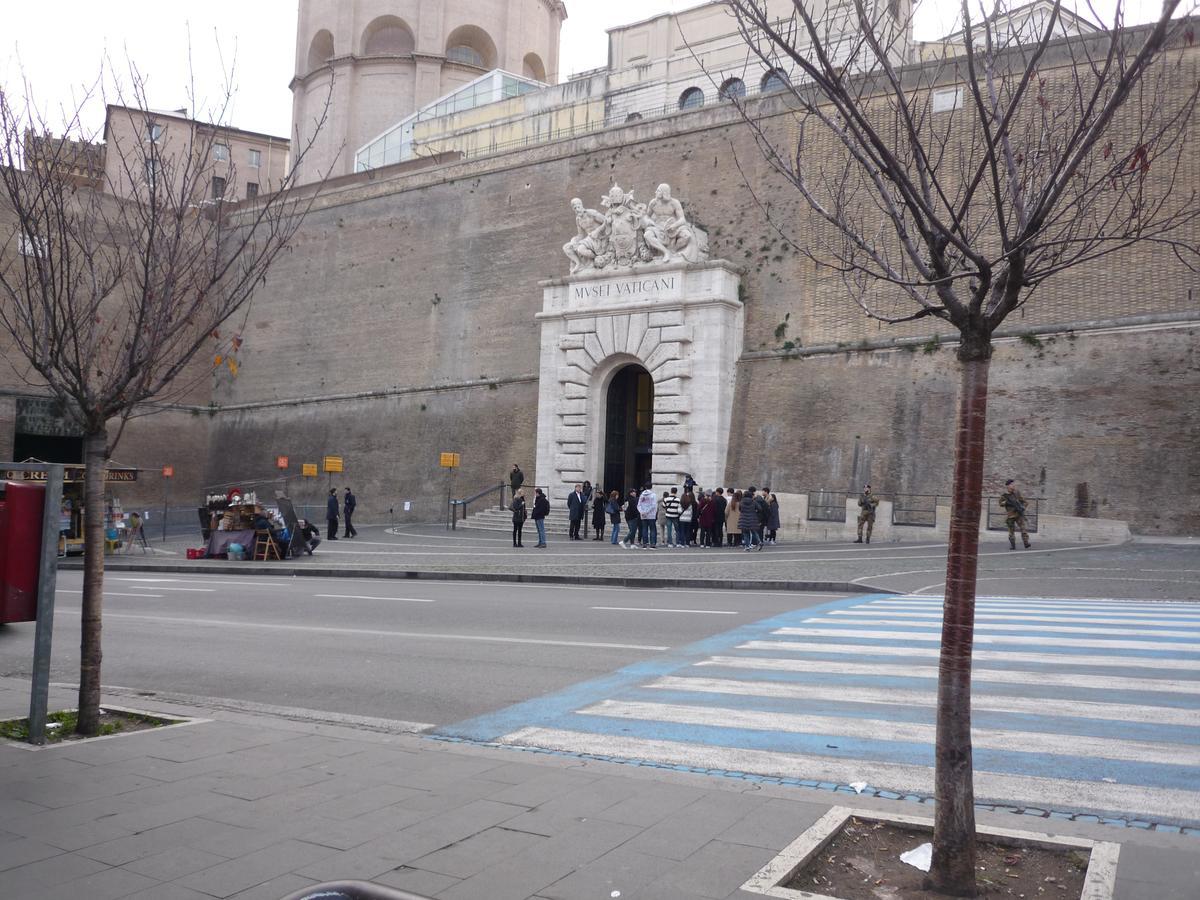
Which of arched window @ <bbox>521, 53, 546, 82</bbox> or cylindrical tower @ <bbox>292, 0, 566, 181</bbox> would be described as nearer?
cylindrical tower @ <bbox>292, 0, 566, 181</bbox>

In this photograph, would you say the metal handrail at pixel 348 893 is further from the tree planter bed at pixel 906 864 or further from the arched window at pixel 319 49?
the arched window at pixel 319 49

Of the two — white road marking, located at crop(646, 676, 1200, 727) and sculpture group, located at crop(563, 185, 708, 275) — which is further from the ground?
sculpture group, located at crop(563, 185, 708, 275)

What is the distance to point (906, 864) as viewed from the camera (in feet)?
14.3

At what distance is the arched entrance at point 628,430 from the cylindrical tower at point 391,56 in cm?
2519

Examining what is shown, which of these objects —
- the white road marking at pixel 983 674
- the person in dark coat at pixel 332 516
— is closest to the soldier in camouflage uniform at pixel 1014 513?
the white road marking at pixel 983 674

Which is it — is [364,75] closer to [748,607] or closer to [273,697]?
[748,607]

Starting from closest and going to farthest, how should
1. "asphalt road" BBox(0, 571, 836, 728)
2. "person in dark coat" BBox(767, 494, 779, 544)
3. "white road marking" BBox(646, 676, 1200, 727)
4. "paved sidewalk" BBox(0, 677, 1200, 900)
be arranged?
"paved sidewalk" BBox(0, 677, 1200, 900) < "white road marking" BBox(646, 676, 1200, 727) < "asphalt road" BBox(0, 571, 836, 728) < "person in dark coat" BBox(767, 494, 779, 544)

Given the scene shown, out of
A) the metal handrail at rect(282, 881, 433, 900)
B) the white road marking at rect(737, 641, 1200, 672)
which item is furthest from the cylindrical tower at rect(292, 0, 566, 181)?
the metal handrail at rect(282, 881, 433, 900)

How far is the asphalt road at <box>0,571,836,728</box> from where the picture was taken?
8.84 m

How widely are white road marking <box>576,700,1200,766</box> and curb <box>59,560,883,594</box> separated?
27.8 ft

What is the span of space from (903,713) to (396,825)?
4032 mm

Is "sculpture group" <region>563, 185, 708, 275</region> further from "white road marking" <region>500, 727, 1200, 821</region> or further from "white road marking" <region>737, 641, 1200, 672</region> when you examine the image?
"white road marking" <region>500, 727, 1200, 821</region>

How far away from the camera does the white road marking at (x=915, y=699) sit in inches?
287

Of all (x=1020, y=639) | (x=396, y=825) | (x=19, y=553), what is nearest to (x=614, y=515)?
(x=1020, y=639)
